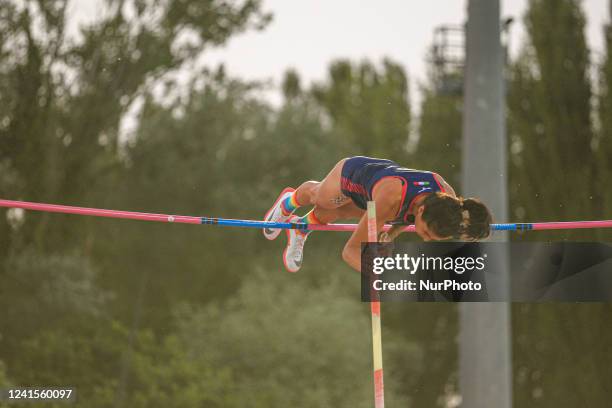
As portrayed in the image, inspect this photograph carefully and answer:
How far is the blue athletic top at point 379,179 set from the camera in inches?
171

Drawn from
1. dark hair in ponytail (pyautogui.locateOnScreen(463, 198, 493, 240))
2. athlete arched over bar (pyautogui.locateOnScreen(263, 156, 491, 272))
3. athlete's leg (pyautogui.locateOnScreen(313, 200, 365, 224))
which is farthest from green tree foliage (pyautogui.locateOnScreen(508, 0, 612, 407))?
dark hair in ponytail (pyautogui.locateOnScreen(463, 198, 493, 240))

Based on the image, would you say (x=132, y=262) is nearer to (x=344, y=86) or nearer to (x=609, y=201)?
(x=344, y=86)

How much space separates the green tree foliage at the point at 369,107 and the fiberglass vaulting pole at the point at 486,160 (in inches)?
338

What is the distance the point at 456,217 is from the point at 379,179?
1.58 feet

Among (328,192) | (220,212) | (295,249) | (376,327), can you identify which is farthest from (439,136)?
(376,327)

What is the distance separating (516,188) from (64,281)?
7830mm

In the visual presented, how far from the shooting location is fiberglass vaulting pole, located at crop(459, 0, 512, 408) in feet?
26.9

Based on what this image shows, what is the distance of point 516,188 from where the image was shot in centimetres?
1530

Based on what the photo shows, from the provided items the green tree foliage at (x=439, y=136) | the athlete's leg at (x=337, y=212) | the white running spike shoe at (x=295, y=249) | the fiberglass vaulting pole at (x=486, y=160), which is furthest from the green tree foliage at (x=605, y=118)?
the athlete's leg at (x=337, y=212)

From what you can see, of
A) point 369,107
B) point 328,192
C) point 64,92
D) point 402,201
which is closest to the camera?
point 402,201

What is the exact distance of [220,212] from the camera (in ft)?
59.2

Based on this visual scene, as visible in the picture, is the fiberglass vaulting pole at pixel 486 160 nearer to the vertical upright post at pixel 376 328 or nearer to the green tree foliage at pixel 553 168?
the vertical upright post at pixel 376 328

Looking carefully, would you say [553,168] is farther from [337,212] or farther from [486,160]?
[337,212]

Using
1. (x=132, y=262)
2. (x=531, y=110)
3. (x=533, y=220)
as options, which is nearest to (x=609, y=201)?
(x=533, y=220)
